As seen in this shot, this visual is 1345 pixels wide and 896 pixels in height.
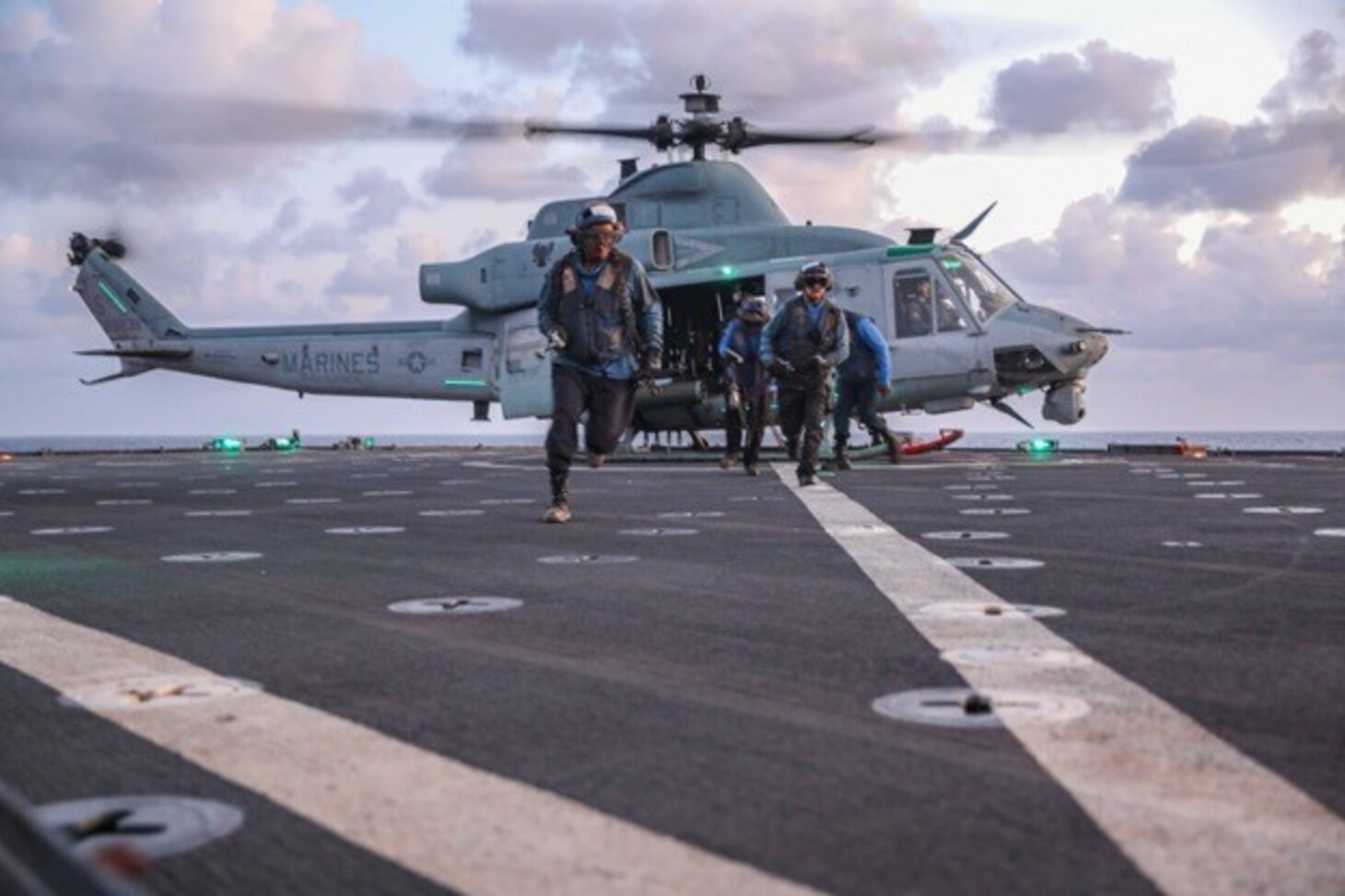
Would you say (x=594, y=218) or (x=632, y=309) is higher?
(x=594, y=218)

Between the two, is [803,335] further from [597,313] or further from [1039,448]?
[1039,448]

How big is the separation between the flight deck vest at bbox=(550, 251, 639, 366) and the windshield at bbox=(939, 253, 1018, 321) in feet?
35.9

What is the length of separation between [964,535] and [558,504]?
2.82 m

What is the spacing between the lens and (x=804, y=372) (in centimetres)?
1299

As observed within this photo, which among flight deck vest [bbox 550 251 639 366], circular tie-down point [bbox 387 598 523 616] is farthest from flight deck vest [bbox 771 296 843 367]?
circular tie-down point [bbox 387 598 523 616]

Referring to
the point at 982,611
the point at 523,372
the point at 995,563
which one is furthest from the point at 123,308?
the point at 982,611

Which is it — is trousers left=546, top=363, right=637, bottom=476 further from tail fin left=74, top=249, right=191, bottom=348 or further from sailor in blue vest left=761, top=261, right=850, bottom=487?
tail fin left=74, top=249, right=191, bottom=348

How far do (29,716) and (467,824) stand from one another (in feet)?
4.46

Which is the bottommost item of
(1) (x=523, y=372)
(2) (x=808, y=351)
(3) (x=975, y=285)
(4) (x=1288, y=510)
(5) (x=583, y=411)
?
(4) (x=1288, y=510)

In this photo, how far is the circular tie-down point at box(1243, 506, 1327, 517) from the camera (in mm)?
8922

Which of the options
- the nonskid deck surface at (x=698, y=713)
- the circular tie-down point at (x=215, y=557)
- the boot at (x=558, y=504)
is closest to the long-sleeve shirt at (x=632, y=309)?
the boot at (x=558, y=504)

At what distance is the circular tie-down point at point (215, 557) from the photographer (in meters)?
6.53

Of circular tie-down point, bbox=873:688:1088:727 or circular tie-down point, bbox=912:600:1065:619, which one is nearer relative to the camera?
circular tie-down point, bbox=873:688:1088:727

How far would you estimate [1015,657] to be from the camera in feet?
11.5
